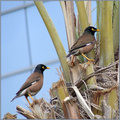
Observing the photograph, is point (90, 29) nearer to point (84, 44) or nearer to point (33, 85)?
point (84, 44)

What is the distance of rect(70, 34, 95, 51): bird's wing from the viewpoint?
223 inches

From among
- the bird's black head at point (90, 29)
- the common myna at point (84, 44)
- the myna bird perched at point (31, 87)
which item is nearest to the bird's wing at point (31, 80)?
the myna bird perched at point (31, 87)

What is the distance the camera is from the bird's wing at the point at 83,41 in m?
5.67

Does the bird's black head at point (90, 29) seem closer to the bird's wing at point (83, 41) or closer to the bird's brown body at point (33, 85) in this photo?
the bird's wing at point (83, 41)

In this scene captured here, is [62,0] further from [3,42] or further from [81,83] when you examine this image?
[3,42]

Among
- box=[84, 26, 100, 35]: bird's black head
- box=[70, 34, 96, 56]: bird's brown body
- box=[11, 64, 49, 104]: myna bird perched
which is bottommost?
box=[11, 64, 49, 104]: myna bird perched

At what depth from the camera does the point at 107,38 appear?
17.5ft

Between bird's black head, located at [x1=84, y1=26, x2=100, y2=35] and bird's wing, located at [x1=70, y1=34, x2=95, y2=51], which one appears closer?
bird's wing, located at [x1=70, y1=34, x2=95, y2=51]

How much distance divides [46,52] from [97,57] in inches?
190

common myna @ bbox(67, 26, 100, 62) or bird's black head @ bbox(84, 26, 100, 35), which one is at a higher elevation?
bird's black head @ bbox(84, 26, 100, 35)

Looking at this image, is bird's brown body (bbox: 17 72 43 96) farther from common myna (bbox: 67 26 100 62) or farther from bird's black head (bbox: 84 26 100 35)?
bird's black head (bbox: 84 26 100 35)

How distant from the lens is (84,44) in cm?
612

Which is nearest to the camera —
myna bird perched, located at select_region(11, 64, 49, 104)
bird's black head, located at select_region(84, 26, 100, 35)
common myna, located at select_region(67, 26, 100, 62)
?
common myna, located at select_region(67, 26, 100, 62)

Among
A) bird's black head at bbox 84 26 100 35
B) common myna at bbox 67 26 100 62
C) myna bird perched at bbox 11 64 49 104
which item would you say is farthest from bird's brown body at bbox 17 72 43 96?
bird's black head at bbox 84 26 100 35
